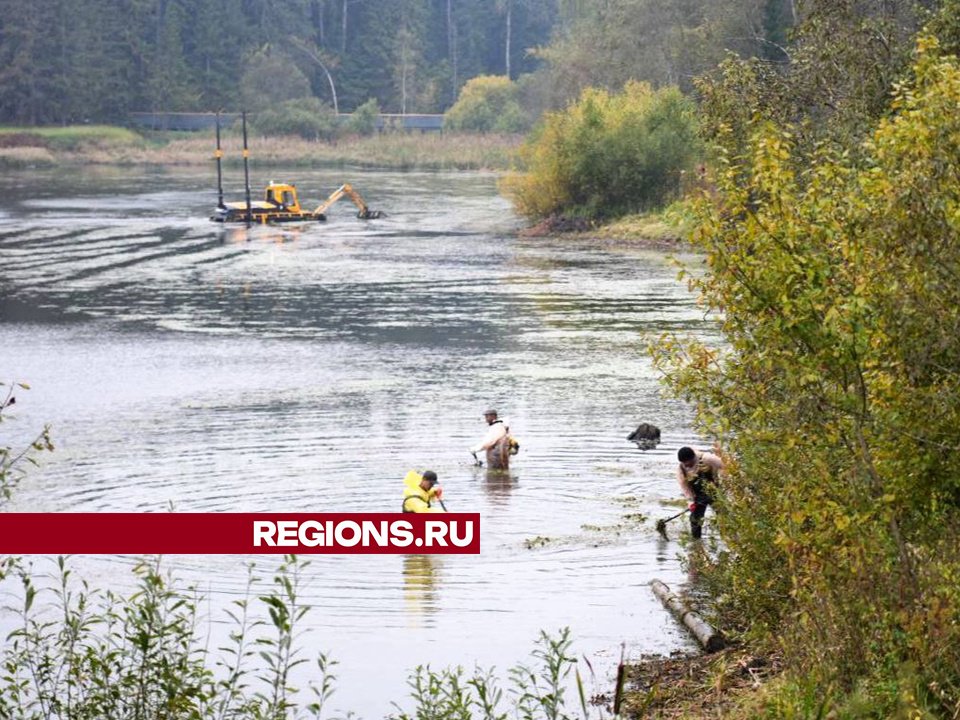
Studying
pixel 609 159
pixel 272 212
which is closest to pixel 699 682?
pixel 609 159

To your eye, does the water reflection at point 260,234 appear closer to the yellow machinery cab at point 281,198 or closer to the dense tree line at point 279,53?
the yellow machinery cab at point 281,198

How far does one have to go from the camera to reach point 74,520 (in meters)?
21.3

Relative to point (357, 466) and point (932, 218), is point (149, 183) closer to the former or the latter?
point (357, 466)

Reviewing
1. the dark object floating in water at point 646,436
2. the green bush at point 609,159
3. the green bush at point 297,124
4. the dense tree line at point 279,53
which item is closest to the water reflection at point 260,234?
the green bush at point 609,159

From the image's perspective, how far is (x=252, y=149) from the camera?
130625 mm

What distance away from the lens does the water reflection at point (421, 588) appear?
16969mm

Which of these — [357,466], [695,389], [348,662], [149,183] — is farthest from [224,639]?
[149,183]

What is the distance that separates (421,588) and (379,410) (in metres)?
10.9

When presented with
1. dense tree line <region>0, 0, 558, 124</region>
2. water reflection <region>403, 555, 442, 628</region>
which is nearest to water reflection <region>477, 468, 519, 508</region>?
water reflection <region>403, 555, 442, 628</region>

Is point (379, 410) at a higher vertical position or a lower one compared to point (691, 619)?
lower

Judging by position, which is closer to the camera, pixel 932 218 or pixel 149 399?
pixel 932 218

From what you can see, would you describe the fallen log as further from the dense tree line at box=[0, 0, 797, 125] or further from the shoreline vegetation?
the shoreline vegetation

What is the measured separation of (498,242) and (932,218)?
52.2 m

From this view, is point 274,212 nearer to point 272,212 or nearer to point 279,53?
point 272,212
